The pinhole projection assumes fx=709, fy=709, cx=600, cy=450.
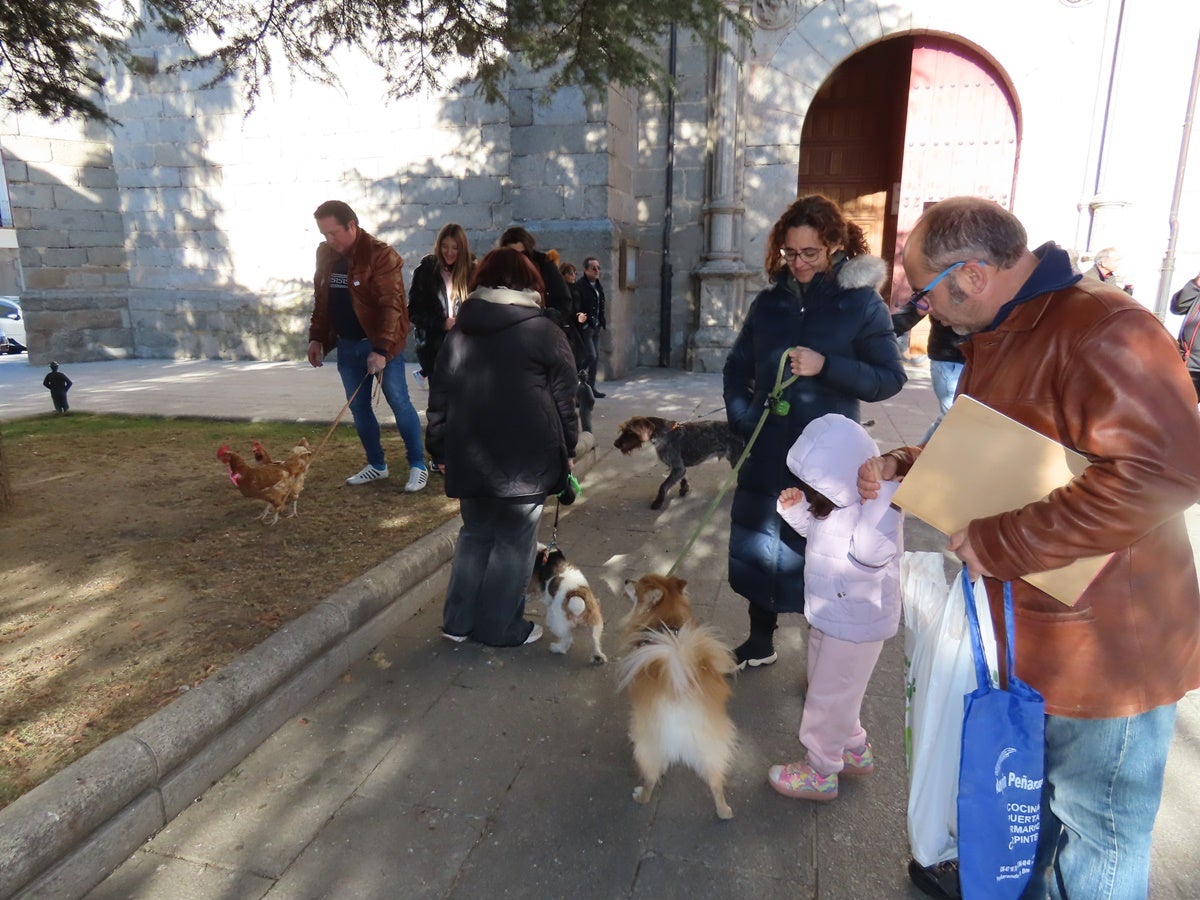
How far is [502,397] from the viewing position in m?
3.41

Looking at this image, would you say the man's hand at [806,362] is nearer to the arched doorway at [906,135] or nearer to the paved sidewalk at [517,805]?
the paved sidewalk at [517,805]

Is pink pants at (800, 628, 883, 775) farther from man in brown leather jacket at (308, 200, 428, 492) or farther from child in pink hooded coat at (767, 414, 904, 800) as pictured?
man in brown leather jacket at (308, 200, 428, 492)

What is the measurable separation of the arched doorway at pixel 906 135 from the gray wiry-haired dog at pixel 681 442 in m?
7.13

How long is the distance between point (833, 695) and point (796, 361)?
4.17 ft

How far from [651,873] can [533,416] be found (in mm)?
1982

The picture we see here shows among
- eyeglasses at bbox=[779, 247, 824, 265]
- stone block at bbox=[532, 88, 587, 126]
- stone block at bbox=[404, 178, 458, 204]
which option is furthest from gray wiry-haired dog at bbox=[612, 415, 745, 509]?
stone block at bbox=[404, 178, 458, 204]

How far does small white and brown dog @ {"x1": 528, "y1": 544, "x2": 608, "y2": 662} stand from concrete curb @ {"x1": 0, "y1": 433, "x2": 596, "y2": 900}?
3.10 feet

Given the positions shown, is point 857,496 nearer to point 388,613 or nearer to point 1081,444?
point 1081,444

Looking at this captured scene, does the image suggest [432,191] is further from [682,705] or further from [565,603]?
[682,705]

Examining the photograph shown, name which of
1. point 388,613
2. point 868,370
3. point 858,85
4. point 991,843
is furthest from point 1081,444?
point 858,85

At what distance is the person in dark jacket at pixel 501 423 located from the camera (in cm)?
338

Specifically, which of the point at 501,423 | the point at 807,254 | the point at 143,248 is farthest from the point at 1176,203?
→ the point at 143,248

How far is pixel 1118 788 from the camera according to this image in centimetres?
162

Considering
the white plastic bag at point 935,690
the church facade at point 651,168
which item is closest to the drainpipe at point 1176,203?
the church facade at point 651,168
